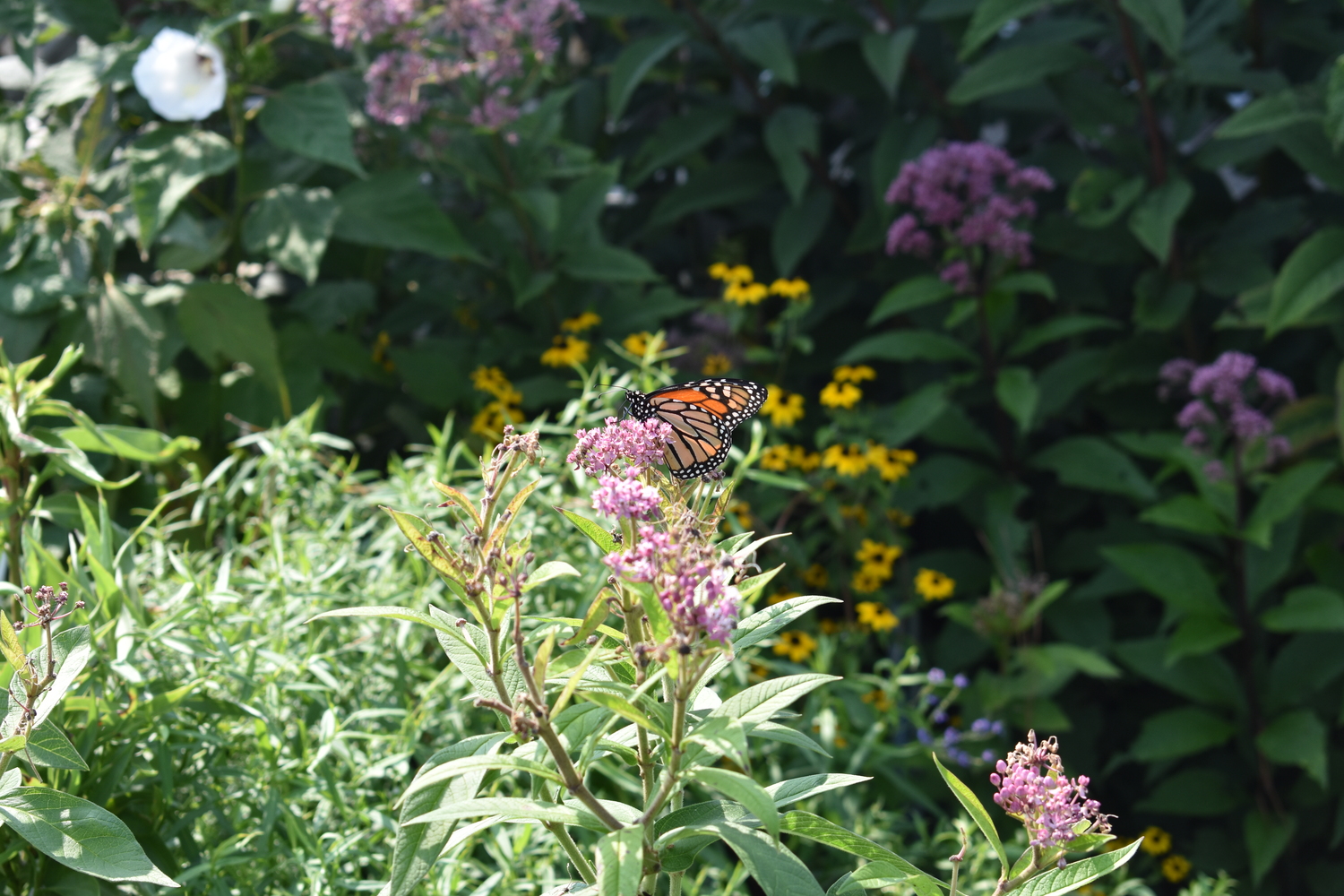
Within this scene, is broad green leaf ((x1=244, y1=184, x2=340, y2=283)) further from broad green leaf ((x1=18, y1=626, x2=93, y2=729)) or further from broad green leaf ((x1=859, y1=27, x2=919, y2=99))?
broad green leaf ((x1=18, y1=626, x2=93, y2=729))

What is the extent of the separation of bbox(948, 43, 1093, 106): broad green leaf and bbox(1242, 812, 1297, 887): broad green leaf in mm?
1522

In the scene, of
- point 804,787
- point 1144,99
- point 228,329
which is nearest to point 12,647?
point 804,787

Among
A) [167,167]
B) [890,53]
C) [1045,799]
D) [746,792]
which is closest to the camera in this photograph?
[746,792]

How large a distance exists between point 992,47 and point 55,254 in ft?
6.83

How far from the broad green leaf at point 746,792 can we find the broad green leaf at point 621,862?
0.16ft

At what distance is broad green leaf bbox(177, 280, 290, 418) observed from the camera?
1979 millimetres

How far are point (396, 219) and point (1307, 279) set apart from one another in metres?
1.72

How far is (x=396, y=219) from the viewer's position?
6.92 ft

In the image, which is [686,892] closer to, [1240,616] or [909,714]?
[909,714]

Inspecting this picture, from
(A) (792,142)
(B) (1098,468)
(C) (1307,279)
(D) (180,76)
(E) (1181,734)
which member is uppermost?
(D) (180,76)

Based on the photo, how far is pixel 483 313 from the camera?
2.60 meters

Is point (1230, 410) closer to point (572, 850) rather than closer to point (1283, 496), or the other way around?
point (1283, 496)

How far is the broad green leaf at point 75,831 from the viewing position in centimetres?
69

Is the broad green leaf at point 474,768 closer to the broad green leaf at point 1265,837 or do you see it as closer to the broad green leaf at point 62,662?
the broad green leaf at point 62,662
